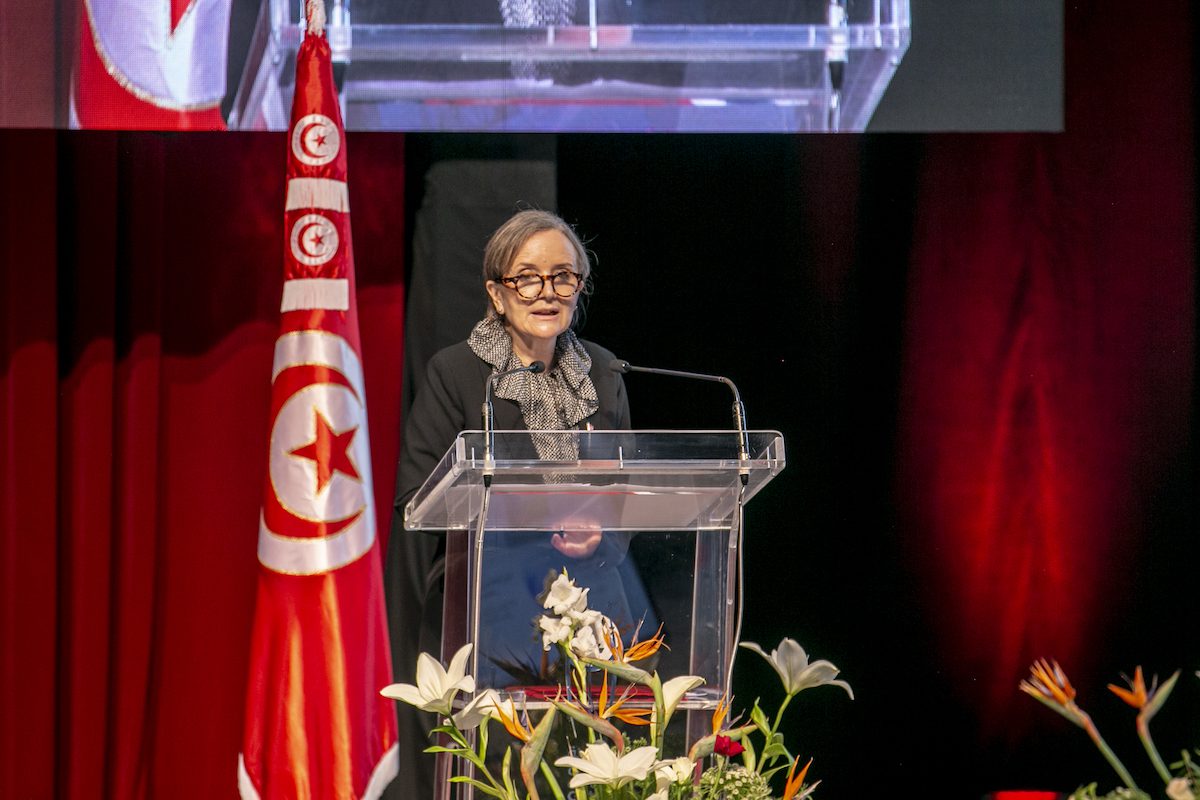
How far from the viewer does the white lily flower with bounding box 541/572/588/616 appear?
1.73m

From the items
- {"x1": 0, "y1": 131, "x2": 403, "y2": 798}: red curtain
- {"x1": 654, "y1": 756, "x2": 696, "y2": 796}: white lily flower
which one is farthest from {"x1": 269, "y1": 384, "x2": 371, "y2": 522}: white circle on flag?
{"x1": 654, "y1": 756, "x2": 696, "y2": 796}: white lily flower

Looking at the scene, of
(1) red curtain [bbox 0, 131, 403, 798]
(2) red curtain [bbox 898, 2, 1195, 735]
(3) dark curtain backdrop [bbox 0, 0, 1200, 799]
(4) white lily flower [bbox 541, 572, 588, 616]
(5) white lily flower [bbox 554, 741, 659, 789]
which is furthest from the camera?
(2) red curtain [bbox 898, 2, 1195, 735]

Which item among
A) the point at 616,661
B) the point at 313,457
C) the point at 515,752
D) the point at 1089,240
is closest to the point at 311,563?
the point at 313,457

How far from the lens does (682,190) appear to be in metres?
4.09

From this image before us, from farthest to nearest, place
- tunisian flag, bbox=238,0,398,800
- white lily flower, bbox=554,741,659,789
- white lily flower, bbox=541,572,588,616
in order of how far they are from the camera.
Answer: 1. tunisian flag, bbox=238,0,398,800
2. white lily flower, bbox=541,572,588,616
3. white lily flower, bbox=554,741,659,789

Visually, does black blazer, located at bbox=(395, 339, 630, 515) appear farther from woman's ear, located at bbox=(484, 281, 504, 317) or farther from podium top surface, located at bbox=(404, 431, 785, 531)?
podium top surface, located at bbox=(404, 431, 785, 531)

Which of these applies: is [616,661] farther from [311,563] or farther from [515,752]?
[311,563]

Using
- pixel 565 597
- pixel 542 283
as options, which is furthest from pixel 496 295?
pixel 565 597

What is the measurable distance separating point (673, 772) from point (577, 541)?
546 millimetres

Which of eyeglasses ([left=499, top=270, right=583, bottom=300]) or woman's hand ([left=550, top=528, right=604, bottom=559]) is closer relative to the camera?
woman's hand ([left=550, top=528, right=604, bottom=559])

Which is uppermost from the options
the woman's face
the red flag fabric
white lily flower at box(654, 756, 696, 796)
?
the red flag fabric

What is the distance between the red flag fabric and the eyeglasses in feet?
3.93

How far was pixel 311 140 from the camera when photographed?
3404mm

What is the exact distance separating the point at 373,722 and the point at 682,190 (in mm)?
1750
